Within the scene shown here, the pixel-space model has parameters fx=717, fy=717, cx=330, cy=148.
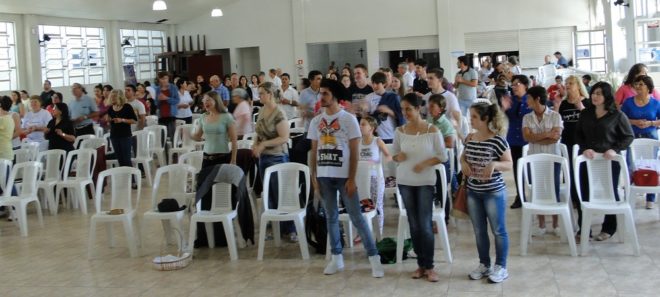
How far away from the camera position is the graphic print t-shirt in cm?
482

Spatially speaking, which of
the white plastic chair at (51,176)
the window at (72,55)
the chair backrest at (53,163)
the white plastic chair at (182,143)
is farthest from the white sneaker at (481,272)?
the window at (72,55)

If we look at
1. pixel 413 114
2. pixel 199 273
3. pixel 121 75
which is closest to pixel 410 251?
pixel 413 114

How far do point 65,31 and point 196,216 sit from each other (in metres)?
11.9

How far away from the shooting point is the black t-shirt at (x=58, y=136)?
860 cm

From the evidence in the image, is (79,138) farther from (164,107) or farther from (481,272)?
(481,272)

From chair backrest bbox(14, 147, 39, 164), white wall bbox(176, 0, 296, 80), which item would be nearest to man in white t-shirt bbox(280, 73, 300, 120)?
chair backrest bbox(14, 147, 39, 164)

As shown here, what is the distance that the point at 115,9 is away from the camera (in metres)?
16.3

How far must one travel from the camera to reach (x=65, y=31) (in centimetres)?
1600

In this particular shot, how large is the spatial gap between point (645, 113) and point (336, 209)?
3.28 metres

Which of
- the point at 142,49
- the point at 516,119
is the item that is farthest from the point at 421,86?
the point at 142,49

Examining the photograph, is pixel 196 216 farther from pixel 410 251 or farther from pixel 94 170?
pixel 94 170

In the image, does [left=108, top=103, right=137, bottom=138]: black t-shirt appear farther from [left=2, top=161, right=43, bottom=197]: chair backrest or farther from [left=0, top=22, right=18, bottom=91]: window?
[left=0, top=22, right=18, bottom=91]: window

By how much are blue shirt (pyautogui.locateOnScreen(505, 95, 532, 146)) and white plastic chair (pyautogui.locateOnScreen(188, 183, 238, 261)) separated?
2.61 m

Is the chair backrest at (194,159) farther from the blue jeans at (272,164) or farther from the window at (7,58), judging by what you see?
the window at (7,58)
